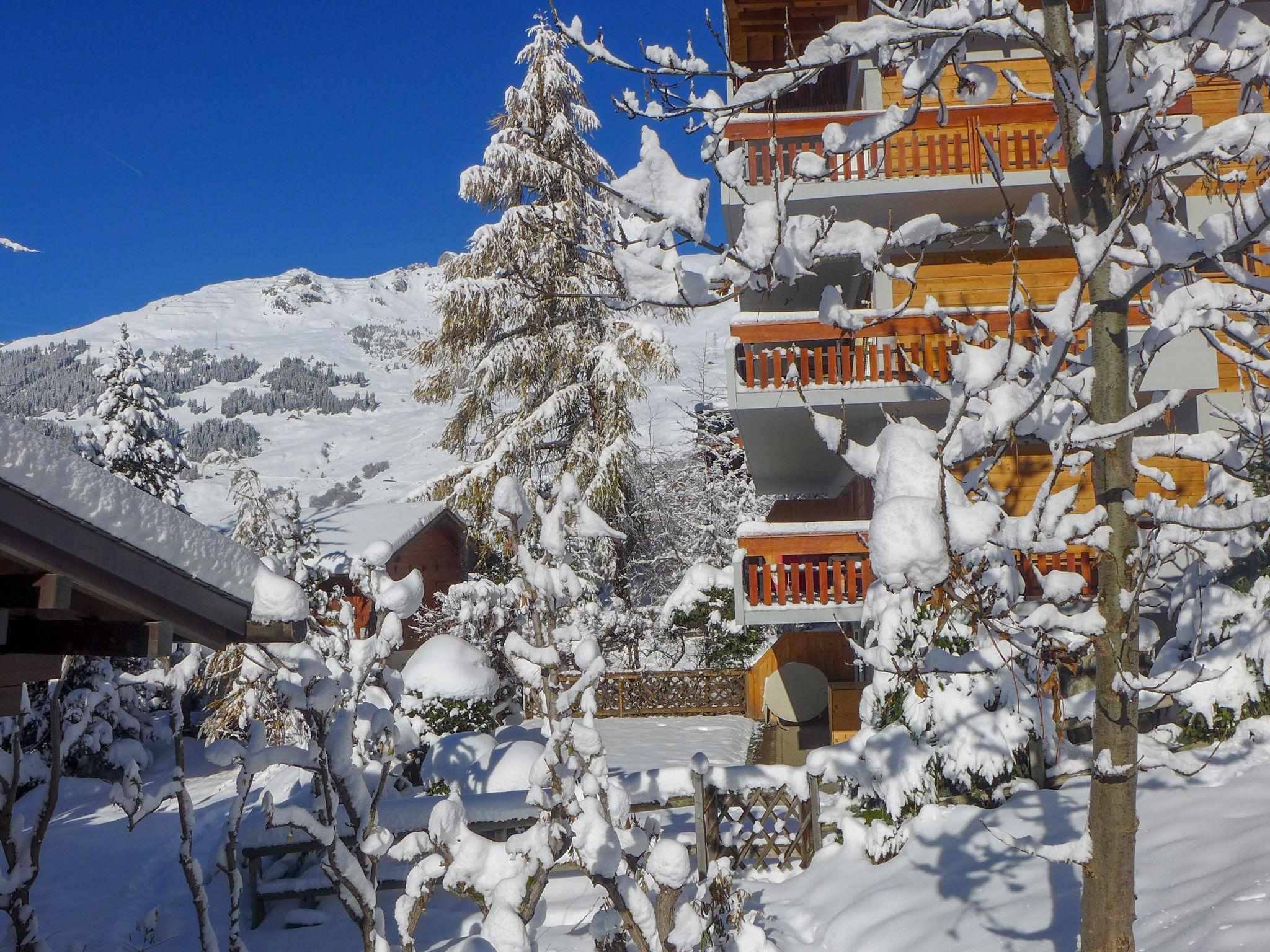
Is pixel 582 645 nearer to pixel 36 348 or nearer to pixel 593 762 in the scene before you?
pixel 593 762

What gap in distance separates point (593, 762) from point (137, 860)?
939 centimetres

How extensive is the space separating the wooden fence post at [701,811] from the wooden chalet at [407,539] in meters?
13.6

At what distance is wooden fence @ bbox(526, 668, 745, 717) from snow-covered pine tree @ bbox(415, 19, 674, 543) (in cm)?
350

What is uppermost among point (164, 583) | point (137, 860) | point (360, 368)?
point (360, 368)

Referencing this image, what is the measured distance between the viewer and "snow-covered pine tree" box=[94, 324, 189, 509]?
66.5 ft

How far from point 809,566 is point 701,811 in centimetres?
364

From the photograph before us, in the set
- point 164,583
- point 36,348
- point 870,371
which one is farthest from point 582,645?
point 36,348

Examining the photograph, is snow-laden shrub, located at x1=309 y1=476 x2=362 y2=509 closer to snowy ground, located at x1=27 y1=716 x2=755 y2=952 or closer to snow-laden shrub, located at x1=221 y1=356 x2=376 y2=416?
snow-laden shrub, located at x1=221 y1=356 x2=376 y2=416

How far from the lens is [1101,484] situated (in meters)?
3.12

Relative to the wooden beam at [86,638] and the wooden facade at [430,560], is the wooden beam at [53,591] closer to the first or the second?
the wooden beam at [86,638]

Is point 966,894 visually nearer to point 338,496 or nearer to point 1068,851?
point 1068,851

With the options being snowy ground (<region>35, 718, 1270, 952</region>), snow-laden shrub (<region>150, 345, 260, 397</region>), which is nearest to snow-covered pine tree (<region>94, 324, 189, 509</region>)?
snowy ground (<region>35, 718, 1270, 952</region>)

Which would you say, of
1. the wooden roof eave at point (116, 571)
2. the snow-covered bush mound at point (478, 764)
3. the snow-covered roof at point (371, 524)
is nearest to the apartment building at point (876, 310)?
the snow-covered bush mound at point (478, 764)

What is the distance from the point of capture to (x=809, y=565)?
10.8m
